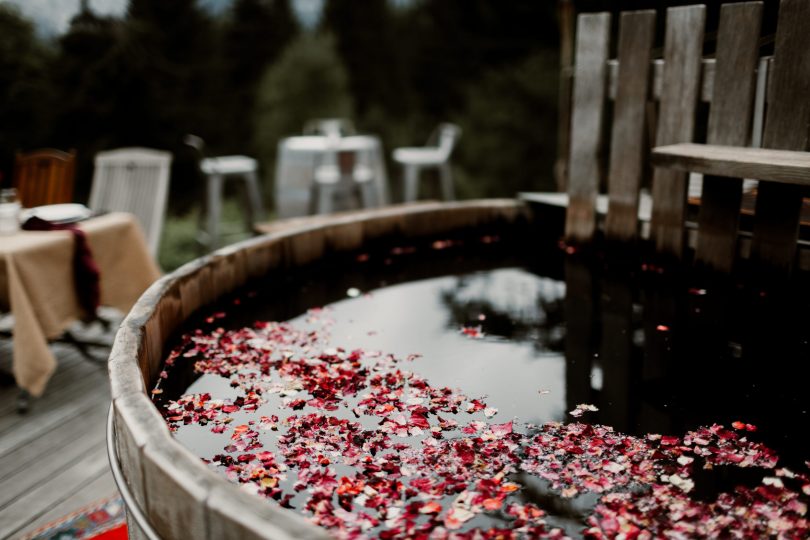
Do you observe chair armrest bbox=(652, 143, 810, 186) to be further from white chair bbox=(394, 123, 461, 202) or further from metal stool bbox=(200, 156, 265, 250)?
white chair bbox=(394, 123, 461, 202)

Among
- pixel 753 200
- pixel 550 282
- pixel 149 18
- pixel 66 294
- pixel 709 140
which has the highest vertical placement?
pixel 149 18

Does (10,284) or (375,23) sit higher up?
(375,23)

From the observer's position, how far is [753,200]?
2.52m

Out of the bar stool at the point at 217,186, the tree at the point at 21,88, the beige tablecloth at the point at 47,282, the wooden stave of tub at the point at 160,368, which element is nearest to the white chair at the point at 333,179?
the bar stool at the point at 217,186

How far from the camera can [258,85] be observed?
52.3 feet

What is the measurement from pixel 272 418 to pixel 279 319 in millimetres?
665

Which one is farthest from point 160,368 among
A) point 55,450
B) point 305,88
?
point 305,88

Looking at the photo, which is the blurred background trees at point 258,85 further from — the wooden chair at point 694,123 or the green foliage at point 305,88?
the wooden chair at point 694,123

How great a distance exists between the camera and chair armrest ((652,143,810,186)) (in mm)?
1918

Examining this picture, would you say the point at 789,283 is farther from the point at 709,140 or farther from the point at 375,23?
the point at 375,23

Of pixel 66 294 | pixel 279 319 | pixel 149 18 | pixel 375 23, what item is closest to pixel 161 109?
pixel 149 18

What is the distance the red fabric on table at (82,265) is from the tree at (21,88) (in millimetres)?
6610

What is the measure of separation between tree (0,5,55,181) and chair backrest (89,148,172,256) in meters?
5.49

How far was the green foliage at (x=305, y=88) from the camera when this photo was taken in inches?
499
